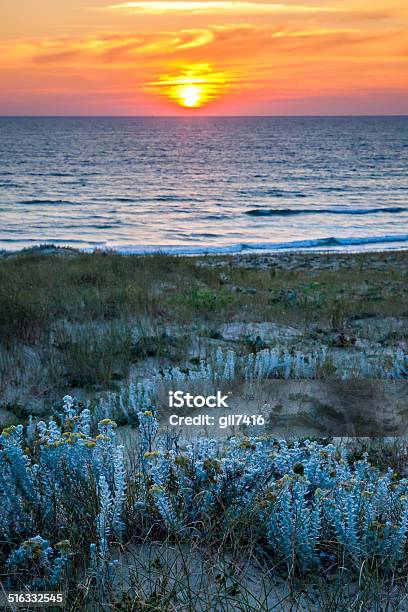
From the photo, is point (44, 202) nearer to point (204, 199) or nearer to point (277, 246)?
point (204, 199)

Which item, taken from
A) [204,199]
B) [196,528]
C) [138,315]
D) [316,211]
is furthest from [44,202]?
[196,528]

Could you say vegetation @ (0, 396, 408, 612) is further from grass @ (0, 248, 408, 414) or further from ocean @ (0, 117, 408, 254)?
ocean @ (0, 117, 408, 254)

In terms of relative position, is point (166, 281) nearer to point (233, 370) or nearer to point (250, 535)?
point (233, 370)

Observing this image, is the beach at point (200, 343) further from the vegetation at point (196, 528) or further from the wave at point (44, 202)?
the wave at point (44, 202)

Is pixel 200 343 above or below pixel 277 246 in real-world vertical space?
above

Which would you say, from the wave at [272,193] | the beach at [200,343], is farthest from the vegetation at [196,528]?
the wave at [272,193]

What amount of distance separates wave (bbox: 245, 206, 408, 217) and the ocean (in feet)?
0.21

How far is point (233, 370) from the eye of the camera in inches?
234

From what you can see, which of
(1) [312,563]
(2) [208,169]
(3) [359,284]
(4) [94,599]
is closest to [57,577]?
(4) [94,599]

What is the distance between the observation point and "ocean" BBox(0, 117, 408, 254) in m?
30.7

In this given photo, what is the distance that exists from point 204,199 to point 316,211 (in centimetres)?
928

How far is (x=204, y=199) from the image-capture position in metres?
45.4

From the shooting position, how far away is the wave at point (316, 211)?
3894 cm

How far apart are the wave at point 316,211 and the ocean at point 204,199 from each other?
65mm
